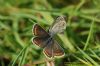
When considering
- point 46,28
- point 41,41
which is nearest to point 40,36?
point 41,41

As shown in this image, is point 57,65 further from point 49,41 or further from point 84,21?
point 84,21

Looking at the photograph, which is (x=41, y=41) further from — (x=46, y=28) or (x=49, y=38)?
(x=46, y=28)

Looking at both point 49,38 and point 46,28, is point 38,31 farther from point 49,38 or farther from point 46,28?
point 46,28

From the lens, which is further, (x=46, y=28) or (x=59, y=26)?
(x=46, y=28)

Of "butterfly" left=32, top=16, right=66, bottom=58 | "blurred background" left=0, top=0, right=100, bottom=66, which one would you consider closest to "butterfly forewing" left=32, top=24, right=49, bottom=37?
"butterfly" left=32, top=16, right=66, bottom=58

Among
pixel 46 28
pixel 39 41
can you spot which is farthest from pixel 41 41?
pixel 46 28

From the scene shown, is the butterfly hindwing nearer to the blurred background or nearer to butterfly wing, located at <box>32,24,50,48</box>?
butterfly wing, located at <box>32,24,50,48</box>
